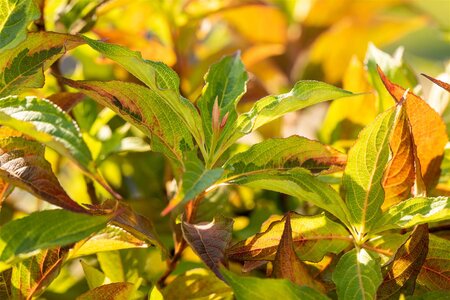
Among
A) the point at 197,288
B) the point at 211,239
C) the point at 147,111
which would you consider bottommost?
the point at 197,288

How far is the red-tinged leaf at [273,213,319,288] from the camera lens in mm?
624

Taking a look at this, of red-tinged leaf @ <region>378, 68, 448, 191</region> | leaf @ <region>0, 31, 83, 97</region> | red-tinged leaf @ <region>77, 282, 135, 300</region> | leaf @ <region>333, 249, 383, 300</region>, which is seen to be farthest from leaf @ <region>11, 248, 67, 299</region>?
red-tinged leaf @ <region>378, 68, 448, 191</region>

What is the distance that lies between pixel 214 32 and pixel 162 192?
0.71 m

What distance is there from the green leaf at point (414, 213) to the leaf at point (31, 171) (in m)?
0.30

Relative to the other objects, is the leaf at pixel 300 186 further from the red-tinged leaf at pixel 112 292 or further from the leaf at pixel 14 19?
the leaf at pixel 14 19

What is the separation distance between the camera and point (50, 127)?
54cm

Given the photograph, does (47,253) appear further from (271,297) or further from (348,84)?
(348,84)

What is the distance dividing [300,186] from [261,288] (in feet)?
0.37

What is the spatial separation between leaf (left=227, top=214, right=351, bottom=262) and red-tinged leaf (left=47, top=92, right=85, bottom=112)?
10.2 inches

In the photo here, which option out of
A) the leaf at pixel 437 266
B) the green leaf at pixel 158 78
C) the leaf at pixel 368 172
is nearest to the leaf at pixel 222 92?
the green leaf at pixel 158 78

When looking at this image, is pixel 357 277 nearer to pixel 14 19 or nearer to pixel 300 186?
pixel 300 186

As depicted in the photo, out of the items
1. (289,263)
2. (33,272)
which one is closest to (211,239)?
(289,263)

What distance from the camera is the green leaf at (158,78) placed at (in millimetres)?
644

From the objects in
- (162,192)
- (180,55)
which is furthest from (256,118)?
(180,55)
